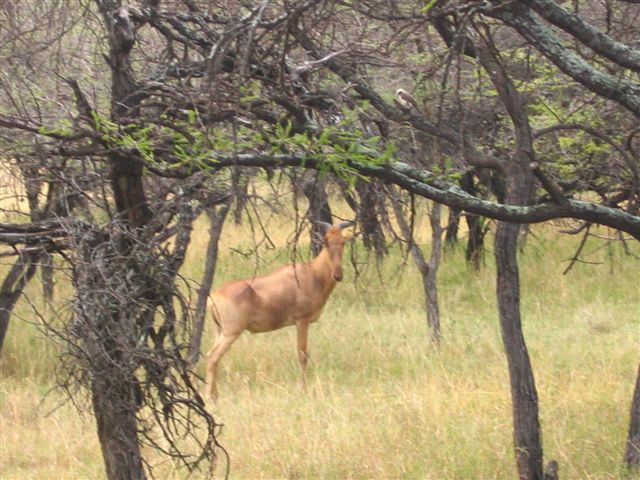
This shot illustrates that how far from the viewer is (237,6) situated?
362 inches

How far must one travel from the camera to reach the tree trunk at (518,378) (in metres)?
7.81

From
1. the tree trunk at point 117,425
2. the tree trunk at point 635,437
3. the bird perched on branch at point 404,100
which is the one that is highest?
the bird perched on branch at point 404,100

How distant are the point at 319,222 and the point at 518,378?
1695 millimetres

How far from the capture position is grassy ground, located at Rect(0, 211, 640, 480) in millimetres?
8883

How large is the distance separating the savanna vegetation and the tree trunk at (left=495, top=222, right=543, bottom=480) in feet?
0.05

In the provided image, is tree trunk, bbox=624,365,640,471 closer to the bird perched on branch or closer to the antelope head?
the bird perched on branch

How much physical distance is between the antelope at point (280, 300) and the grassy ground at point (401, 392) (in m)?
0.38

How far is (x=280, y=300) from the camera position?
44.7 feet

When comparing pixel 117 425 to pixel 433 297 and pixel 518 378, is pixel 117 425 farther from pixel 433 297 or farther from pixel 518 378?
pixel 433 297

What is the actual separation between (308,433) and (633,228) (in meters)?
3.97

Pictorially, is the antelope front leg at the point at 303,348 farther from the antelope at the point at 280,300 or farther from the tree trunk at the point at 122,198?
the tree trunk at the point at 122,198

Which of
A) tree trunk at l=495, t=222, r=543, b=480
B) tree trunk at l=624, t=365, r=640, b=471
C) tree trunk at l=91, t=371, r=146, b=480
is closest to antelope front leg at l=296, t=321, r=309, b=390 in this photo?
tree trunk at l=495, t=222, r=543, b=480

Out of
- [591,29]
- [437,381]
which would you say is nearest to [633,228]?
[591,29]

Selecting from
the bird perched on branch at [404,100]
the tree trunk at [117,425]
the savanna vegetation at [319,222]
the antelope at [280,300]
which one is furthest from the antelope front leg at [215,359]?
the bird perched on branch at [404,100]
